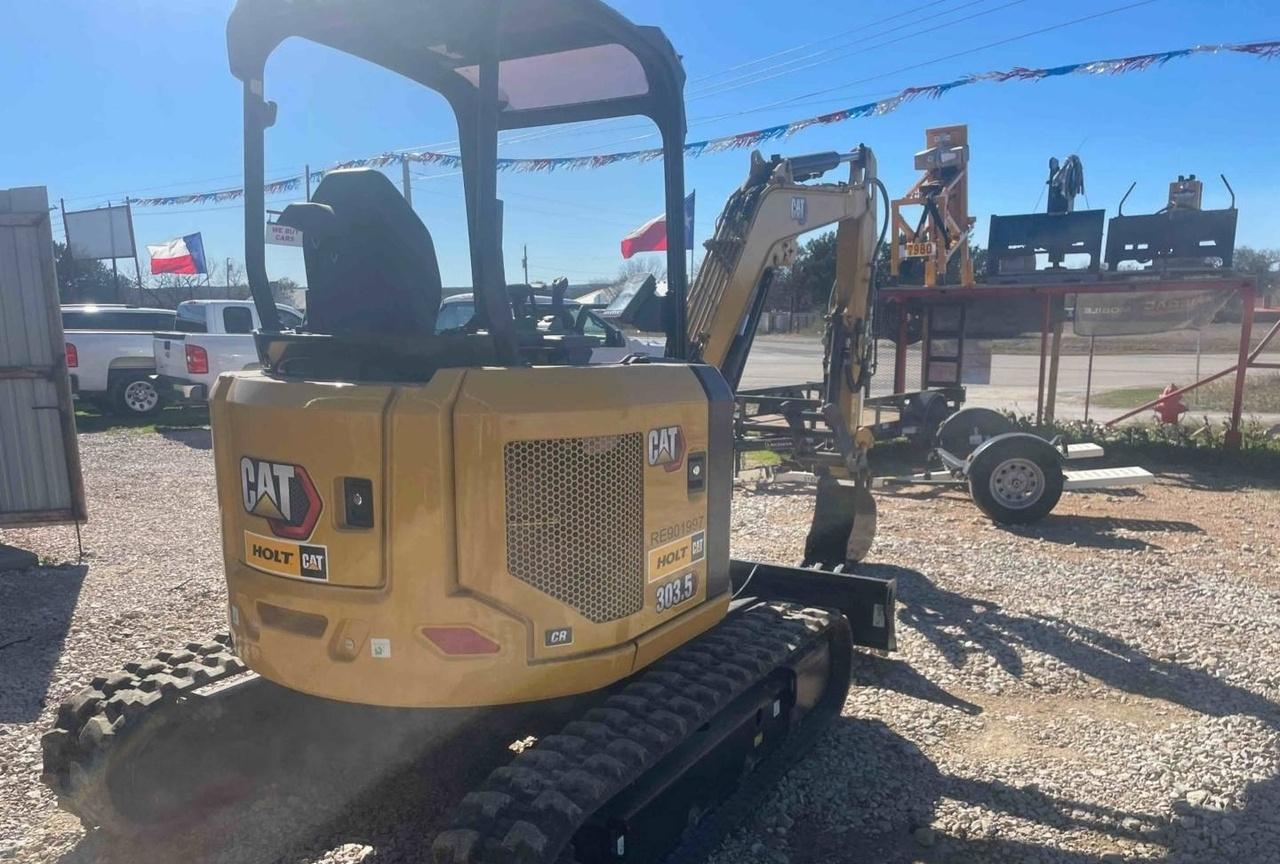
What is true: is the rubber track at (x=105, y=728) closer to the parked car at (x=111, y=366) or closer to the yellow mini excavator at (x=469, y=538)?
the yellow mini excavator at (x=469, y=538)

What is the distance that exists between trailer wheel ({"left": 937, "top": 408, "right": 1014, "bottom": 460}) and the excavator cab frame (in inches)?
325

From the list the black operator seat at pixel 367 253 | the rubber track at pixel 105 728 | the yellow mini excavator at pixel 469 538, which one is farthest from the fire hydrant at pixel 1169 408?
the rubber track at pixel 105 728

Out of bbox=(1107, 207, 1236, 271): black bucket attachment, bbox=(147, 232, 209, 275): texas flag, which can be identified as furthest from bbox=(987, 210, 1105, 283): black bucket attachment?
bbox=(147, 232, 209, 275): texas flag

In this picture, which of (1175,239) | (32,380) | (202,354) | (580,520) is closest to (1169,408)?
(1175,239)

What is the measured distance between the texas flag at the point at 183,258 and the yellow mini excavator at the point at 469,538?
1087 inches

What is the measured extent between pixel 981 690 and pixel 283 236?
4175 millimetres

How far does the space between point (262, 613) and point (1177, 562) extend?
7149mm

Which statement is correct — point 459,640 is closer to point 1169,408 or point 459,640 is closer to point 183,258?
point 1169,408

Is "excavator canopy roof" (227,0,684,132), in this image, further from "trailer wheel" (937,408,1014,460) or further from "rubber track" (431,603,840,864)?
"trailer wheel" (937,408,1014,460)

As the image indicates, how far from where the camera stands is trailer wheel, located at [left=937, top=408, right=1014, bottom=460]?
11.2 m

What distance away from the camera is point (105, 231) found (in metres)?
29.1

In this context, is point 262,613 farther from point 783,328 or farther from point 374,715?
point 783,328

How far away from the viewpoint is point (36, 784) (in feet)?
13.5

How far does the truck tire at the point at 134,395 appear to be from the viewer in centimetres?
1647
